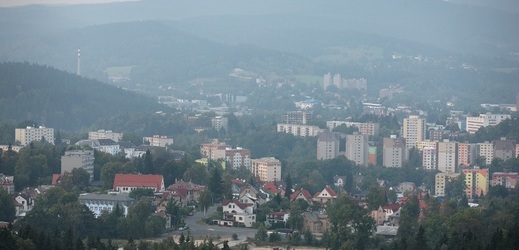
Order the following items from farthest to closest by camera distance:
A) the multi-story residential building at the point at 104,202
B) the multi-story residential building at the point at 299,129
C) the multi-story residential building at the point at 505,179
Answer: the multi-story residential building at the point at 299,129 → the multi-story residential building at the point at 505,179 → the multi-story residential building at the point at 104,202

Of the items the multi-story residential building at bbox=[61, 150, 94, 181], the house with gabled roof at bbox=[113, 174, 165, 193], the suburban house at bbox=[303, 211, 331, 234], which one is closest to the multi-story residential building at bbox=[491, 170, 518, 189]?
the house with gabled roof at bbox=[113, 174, 165, 193]

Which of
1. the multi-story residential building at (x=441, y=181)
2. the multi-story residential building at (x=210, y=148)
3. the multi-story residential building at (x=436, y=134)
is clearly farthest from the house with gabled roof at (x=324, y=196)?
the multi-story residential building at (x=436, y=134)

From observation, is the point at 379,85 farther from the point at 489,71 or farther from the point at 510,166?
the point at 510,166

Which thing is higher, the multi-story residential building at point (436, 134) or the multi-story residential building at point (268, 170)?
the multi-story residential building at point (436, 134)

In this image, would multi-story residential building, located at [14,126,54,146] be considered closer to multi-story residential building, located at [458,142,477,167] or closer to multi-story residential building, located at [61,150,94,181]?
multi-story residential building, located at [61,150,94,181]

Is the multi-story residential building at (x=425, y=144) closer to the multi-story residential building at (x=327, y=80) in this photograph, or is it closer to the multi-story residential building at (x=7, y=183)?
the multi-story residential building at (x=7, y=183)

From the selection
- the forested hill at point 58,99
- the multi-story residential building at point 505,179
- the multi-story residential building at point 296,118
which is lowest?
the multi-story residential building at point 505,179

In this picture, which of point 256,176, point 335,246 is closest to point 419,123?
point 256,176
